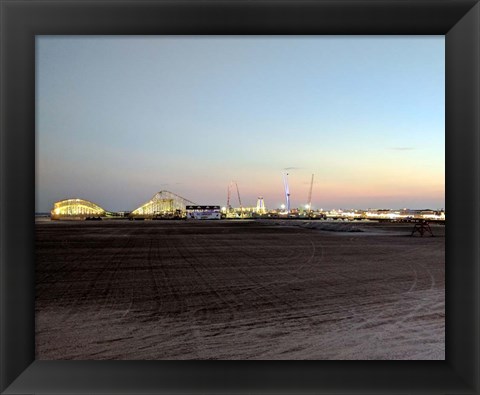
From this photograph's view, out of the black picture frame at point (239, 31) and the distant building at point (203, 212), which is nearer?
the black picture frame at point (239, 31)

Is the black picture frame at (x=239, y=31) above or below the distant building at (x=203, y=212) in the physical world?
above

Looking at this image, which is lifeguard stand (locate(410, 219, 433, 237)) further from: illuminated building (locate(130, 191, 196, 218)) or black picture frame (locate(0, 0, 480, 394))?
illuminated building (locate(130, 191, 196, 218))

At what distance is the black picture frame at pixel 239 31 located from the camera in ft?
5.85

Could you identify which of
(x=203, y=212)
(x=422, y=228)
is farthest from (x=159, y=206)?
(x=422, y=228)

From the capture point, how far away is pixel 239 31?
191 centimetres

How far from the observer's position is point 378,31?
1.91 meters

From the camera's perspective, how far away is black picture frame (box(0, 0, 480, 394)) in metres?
1.78

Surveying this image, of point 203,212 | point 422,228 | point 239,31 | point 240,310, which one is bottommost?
point 203,212

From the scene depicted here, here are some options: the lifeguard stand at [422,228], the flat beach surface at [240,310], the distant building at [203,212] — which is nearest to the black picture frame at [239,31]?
the flat beach surface at [240,310]

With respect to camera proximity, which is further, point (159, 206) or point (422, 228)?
point (159, 206)

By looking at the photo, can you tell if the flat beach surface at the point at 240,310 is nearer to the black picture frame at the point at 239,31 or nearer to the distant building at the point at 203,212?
the black picture frame at the point at 239,31

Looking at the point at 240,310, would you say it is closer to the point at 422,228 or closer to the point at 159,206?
the point at 422,228

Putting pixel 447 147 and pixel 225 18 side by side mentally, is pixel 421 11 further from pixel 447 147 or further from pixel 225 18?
pixel 225 18

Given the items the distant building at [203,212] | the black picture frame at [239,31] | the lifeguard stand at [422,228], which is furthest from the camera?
the distant building at [203,212]
